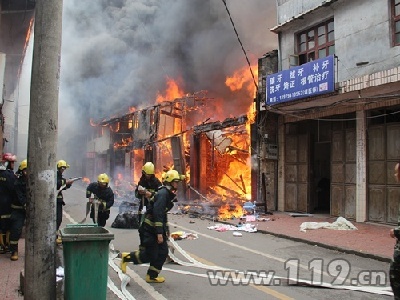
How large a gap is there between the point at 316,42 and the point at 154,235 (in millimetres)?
9959

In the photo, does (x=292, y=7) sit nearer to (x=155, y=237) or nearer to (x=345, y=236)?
(x=345, y=236)

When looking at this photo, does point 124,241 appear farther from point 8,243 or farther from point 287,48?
point 287,48

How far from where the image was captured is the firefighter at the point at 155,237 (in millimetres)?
5402

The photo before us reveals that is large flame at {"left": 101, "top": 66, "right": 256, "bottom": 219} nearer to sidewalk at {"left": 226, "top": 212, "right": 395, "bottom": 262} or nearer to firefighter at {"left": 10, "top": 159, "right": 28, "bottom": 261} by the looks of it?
sidewalk at {"left": 226, "top": 212, "right": 395, "bottom": 262}

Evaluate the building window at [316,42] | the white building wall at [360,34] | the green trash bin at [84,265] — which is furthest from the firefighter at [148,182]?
the building window at [316,42]

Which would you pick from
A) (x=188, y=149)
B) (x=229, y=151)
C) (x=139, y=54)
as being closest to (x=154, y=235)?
(x=229, y=151)

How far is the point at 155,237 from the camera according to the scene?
17.9 ft

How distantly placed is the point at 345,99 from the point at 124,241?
24.2 ft

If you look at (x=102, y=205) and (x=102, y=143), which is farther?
(x=102, y=143)

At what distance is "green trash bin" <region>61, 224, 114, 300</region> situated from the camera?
4043mm

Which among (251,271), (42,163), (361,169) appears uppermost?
(361,169)

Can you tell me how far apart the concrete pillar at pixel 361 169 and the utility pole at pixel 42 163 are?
9.75 meters

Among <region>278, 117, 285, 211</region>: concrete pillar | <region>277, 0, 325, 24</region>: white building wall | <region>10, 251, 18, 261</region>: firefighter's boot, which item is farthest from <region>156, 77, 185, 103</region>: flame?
<region>10, 251, 18, 261</region>: firefighter's boot

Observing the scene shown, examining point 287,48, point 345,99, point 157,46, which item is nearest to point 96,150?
point 157,46
